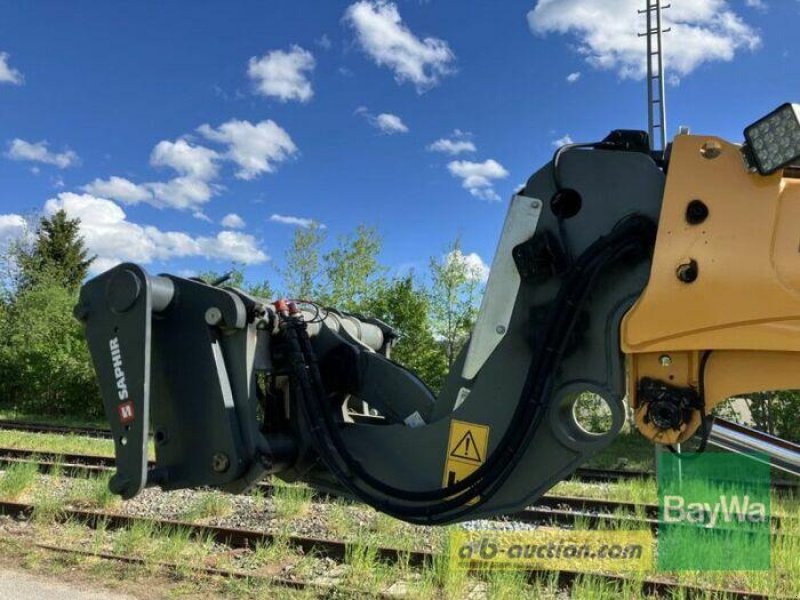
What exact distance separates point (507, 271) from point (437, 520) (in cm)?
92

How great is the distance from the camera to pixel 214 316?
111 inches

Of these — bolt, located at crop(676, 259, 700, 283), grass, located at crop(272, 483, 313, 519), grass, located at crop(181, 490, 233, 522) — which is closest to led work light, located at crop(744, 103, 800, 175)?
bolt, located at crop(676, 259, 700, 283)

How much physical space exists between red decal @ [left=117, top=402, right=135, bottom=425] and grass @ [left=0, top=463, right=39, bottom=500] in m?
6.11

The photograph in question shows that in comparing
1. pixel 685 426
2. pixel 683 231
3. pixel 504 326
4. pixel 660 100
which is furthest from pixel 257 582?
pixel 660 100

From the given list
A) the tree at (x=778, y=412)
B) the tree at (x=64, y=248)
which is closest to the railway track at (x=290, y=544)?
the tree at (x=778, y=412)

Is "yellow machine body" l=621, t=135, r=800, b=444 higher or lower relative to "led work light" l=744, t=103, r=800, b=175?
lower

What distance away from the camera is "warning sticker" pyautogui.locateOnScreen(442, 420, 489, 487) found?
2432mm

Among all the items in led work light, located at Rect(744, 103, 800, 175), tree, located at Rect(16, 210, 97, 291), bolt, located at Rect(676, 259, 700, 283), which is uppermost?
tree, located at Rect(16, 210, 97, 291)

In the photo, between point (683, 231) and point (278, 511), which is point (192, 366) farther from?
point (278, 511)

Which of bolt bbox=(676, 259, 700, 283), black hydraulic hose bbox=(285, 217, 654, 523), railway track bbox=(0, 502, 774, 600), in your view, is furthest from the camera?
railway track bbox=(0, 502, 774, 600)

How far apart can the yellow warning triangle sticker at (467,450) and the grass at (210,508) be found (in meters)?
4.97

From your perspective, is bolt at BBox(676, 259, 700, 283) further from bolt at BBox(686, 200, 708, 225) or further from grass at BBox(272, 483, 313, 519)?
grass at BBox(272, 483, 313, 519)

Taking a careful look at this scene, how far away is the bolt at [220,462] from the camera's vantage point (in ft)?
9.13

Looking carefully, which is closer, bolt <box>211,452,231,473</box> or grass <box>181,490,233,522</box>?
bolt <box>211,452,231,473</box>
